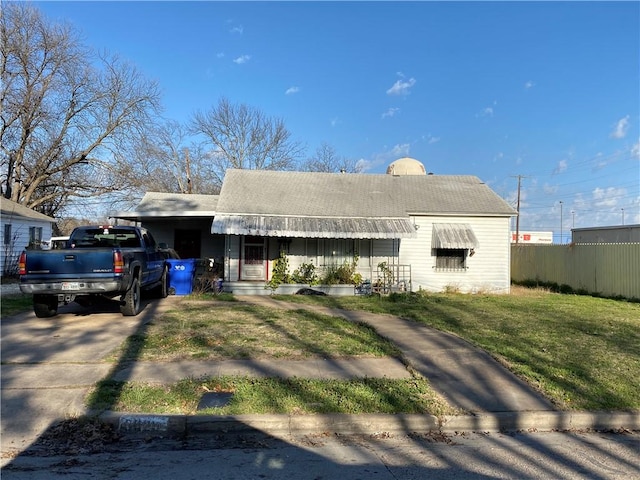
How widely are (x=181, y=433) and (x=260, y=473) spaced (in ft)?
4.14

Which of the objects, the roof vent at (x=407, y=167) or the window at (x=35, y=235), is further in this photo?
the roof vent at (x=407, y=167)

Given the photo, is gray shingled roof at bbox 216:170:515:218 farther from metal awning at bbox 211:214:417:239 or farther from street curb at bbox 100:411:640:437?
street curb at bbox 100:411:640:437

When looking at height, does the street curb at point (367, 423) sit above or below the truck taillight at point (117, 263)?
below

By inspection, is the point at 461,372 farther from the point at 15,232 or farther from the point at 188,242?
the point at 15,232

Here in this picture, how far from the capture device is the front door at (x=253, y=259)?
16.9 m

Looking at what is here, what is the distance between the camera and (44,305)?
959 cm

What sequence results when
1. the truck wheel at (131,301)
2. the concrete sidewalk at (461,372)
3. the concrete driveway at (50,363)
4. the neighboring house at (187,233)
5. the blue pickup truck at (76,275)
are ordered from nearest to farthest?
the concrete driveway at (50,363), the concrete sidewalk at (461,372), the blue pickup truck at (76,275), the truck wheel at (131,301), the neighboring house at (187,233)

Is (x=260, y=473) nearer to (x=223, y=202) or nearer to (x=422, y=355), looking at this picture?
(x=422, y=355)

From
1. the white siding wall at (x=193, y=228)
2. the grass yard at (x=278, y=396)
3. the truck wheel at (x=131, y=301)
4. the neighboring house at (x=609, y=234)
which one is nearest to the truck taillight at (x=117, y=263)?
the truck wheel at (x=131, y=301)

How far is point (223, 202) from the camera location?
16875 millimetres

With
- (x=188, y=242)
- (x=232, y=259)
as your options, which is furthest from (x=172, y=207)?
(x=232, y=259)

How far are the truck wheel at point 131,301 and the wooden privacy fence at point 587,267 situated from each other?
16.5m

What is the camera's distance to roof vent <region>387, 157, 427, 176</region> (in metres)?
25.9

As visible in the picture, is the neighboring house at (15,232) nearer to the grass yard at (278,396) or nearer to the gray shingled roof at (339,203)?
the gray shingled roof at (339,203)
